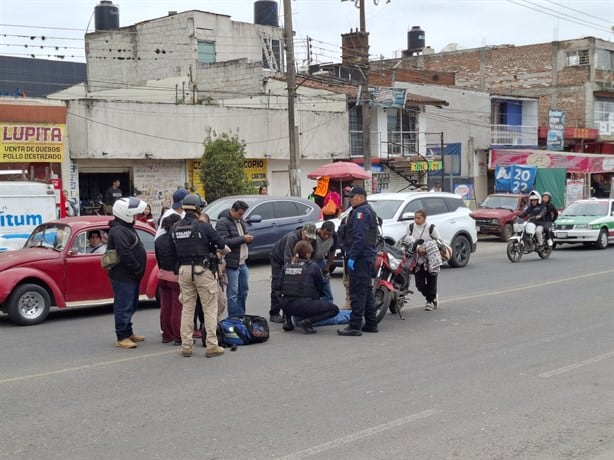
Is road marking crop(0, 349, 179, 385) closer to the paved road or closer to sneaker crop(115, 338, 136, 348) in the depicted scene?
the paved road

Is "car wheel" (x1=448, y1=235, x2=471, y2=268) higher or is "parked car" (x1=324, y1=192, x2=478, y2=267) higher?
"parked car" (x1=324, y1=192, x2=478, y2=267)

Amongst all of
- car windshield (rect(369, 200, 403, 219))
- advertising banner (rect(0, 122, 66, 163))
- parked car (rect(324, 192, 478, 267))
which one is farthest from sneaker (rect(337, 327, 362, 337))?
advertising banner (rect(0, 122, 66, 163))

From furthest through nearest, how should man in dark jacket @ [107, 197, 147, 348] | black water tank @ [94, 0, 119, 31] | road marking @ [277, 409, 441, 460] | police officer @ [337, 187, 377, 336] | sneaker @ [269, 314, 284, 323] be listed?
black water tank @ [94, 0, 119, 31]
sneaker @ [269, 314, 284, 323]
police officer @ [337, 187, 377, 336]
man in dark jacket @ [107, 197, 147, 348]
road marking @ [277, 409, 441, 460]

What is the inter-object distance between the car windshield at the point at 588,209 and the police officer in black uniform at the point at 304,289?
57.1 ft

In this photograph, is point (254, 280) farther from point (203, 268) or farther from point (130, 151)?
point (130, 151)

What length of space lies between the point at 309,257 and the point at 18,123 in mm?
17681

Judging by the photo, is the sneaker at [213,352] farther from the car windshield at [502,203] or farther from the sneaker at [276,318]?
the car windshield at [502,203]

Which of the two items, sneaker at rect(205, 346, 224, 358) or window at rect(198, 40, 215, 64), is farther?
window at rect(198, 40, 215, 64)

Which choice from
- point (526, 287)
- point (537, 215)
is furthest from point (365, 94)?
point (526, 287)

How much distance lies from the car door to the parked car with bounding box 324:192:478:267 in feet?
22.3

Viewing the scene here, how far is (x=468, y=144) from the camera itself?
4547 centimetres

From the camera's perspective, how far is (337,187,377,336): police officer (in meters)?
9.72

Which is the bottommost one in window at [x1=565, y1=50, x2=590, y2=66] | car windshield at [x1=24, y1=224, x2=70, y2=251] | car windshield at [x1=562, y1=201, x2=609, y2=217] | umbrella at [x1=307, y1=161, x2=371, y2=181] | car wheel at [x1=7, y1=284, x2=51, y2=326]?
car wheel at [x1=7, y1=284, x2=51, y2=326]

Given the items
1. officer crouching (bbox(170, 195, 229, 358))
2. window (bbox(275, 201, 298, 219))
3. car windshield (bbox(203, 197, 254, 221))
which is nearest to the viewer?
officer crouching (bbox(170, 195, 229, 358))
